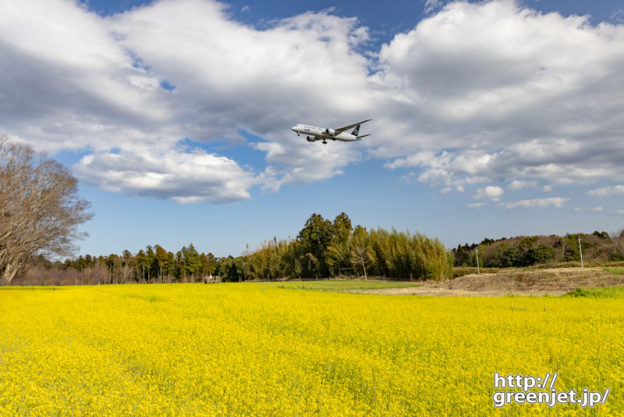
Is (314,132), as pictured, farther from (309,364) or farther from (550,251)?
(550,251)

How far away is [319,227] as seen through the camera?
180ft

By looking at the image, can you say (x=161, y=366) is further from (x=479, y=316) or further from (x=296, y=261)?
(x=296, y=261)

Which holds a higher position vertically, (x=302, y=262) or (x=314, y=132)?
(x=314, y=132)

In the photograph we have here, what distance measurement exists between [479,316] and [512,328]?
204 centimetres

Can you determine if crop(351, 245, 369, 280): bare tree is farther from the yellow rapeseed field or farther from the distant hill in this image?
the yellow rapeseed field

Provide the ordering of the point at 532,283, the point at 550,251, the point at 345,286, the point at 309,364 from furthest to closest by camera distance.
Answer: the point at 550,251 < the point at 345,286 < the point at 532,283 < the point at 309,364

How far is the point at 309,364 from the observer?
6.85m

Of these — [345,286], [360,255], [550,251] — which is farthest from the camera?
[550,251]

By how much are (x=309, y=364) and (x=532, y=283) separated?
23.2 meters

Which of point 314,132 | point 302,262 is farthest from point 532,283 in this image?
point 302,262

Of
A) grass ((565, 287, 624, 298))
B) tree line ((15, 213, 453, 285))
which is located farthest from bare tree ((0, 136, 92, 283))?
grass ((565, 287, 624, 298))

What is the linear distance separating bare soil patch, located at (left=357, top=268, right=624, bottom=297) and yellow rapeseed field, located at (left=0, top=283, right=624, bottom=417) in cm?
1244

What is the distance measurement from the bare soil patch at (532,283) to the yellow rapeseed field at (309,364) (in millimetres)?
12437

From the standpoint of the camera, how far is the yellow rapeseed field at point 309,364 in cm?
507
